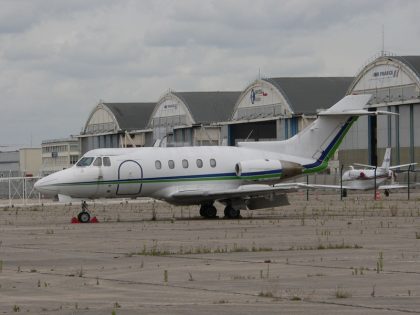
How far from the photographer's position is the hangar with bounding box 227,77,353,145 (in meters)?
108

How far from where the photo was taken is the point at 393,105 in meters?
93.1

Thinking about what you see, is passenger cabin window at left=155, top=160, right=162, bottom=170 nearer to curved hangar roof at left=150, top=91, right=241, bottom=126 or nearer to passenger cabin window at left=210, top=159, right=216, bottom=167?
passenger cabin window at left=210, top=159, right=216, bottom=167

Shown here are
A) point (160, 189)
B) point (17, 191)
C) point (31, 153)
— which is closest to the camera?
point (160, 189)

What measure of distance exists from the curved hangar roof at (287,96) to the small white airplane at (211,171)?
63.9 m

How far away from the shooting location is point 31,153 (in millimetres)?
178000

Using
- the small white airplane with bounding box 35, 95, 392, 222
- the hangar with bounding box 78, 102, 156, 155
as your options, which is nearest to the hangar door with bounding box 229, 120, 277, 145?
the hangar with bounding box 78, 102, 156, 155

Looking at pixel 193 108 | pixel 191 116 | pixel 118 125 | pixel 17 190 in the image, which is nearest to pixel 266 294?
pixel 17 190

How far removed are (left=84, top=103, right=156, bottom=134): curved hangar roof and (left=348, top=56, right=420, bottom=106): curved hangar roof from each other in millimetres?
47218

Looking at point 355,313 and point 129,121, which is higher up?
point 129,121

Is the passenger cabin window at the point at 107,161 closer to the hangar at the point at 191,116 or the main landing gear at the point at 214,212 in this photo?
the main landing gear at the point at 214,212

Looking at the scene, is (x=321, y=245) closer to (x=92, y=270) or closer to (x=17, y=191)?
(x=92, y=270)

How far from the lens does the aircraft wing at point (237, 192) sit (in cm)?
4016

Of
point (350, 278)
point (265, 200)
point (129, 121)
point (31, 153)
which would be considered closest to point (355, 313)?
point (350, 278)

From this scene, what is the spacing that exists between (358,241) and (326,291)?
10.6m
